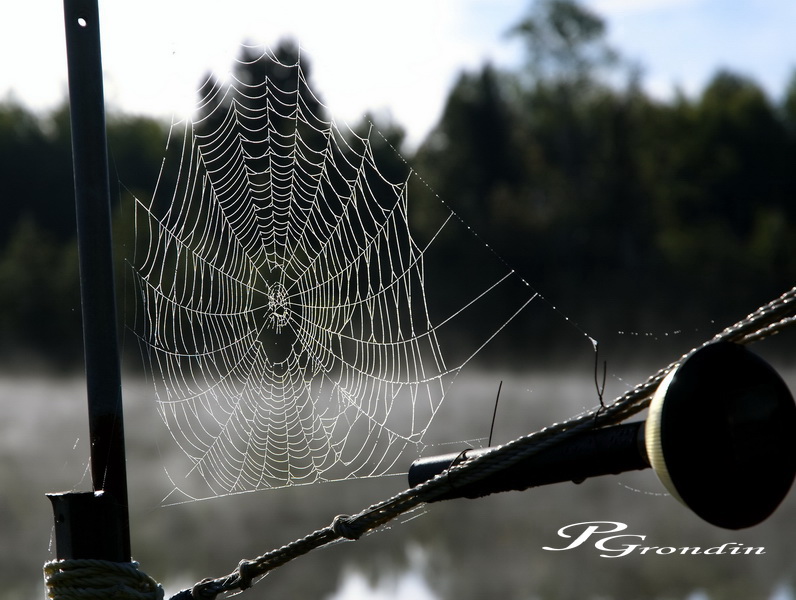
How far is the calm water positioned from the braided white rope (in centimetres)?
1422

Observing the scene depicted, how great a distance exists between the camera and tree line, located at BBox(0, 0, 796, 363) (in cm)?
2711

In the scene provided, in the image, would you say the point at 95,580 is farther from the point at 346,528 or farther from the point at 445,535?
the point at 445,535

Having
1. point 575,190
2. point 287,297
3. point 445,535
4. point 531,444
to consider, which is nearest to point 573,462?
point 531,444

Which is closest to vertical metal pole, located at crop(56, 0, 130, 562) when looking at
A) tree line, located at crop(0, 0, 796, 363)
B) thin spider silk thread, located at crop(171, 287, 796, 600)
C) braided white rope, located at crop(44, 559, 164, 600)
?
braided white rope, located at crop(44, 559, 164, 600)

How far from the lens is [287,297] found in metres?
6.43

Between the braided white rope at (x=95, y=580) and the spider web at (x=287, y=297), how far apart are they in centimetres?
140

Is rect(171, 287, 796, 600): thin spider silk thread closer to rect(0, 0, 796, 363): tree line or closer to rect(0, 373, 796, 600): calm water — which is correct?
rect(0, 373, 796, 600): calm water

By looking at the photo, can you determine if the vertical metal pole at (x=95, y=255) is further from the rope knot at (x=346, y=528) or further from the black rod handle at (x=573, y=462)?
the black rod handle at (x=573, y=462)

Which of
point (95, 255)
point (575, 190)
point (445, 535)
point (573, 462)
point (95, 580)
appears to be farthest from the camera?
→ point (575, 190)

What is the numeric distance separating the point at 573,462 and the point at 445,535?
20.1 meters

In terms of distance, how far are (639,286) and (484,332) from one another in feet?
21.1

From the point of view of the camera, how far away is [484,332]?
24703 millimetres

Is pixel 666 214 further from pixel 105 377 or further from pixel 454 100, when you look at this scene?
pixel 105 377

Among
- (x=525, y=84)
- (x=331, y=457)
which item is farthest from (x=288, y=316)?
(x=525, y=84)
